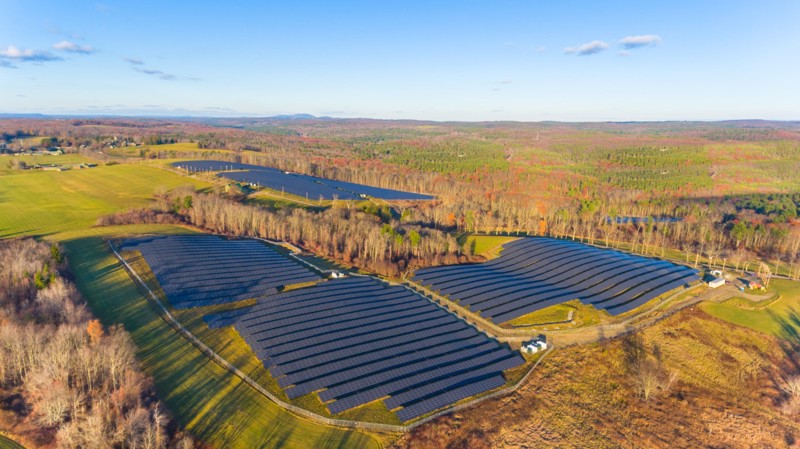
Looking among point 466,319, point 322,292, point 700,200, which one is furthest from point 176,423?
point 700,200

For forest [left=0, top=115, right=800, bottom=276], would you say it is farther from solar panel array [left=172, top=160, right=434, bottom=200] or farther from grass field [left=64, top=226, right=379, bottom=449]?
grass field [left=64, top=226, right=379, bottom=449]

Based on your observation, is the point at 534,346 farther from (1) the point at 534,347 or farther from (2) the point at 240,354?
(2) the point at 240,354

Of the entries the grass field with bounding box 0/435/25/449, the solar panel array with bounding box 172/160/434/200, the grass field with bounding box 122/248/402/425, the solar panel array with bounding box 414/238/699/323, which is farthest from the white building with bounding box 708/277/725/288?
the grass field with bounding box 0/435/25/449

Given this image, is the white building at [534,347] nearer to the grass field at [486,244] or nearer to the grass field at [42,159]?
the grass field at [486,244]

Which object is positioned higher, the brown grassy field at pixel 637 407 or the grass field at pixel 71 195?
the grass field at pixel 71 195

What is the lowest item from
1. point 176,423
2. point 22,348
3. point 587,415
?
point 587,415

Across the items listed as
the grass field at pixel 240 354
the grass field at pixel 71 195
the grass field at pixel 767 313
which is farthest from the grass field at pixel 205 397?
the grass field at pixel 71 195

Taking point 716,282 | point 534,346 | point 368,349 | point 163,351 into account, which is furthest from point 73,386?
point 716,282

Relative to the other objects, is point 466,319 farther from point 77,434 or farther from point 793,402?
point 77,434
